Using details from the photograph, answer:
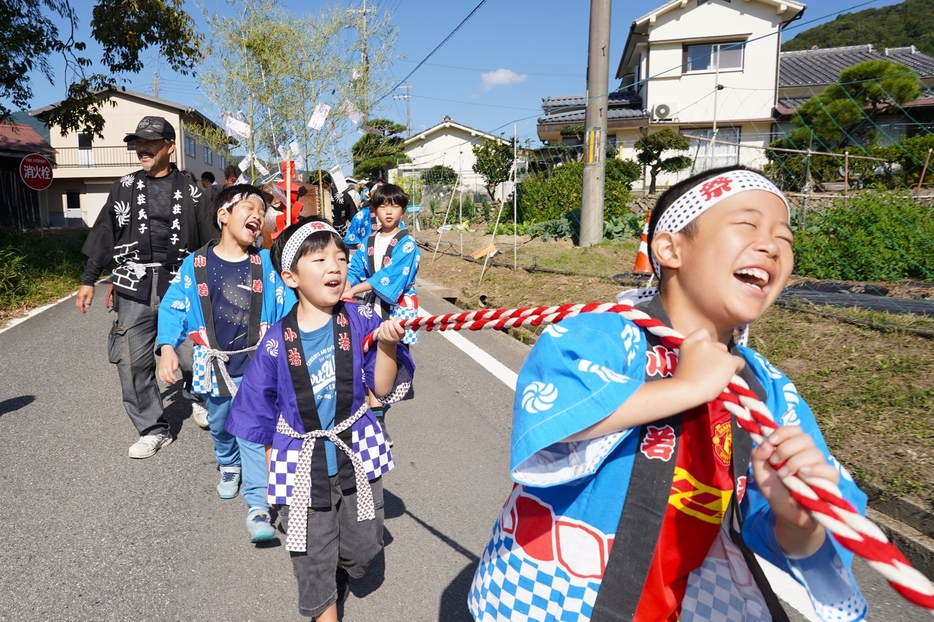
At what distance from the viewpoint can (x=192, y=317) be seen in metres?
3.87

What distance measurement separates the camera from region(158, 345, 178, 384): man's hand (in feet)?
11.8

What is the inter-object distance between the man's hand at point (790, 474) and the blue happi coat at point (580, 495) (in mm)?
44

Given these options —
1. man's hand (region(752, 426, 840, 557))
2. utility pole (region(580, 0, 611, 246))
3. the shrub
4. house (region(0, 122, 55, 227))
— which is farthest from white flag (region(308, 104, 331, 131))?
house (region(0, 122, 55, 227))

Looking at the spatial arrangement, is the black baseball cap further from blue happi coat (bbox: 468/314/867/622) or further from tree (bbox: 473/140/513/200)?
tree (bbox: 473/140/513/200)

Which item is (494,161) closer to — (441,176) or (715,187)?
(441,176)

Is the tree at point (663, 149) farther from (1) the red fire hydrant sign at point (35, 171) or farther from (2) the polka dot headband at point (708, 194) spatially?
(2) the polka dot headband at point (708, 194)

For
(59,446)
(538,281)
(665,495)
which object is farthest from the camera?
(538,281)

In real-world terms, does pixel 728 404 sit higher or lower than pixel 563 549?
higher

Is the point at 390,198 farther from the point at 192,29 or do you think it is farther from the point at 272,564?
the point at 192,29

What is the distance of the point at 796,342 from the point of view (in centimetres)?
558

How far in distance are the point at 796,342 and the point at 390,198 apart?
Result: 3398 mm

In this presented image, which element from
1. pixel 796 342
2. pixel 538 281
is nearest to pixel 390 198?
pixel 796 342

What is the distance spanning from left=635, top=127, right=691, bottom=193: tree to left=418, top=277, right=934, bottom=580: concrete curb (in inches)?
536

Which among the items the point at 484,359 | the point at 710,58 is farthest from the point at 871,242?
the point at 710,58
